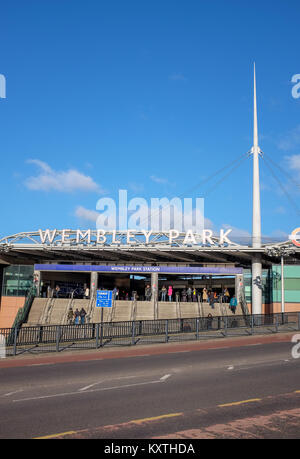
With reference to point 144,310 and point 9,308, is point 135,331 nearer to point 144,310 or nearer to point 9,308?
point 144,310

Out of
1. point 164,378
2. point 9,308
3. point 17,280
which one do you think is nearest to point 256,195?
point 17,280

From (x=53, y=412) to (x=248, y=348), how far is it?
15357 millimetres

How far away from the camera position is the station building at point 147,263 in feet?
155

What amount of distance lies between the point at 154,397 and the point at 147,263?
44331 mm

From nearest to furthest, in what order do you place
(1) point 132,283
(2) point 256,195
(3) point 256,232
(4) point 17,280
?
(3) point 256,232 < (2) point 256,195 < (4) point 17,280 < (1) point 132,283

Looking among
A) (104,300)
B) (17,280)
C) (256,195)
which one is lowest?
(104,300)

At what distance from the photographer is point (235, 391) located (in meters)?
12.8

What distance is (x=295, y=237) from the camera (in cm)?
4344

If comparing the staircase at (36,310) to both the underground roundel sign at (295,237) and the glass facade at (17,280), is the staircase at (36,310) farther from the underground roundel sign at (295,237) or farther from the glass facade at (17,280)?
the underground roundel sign at (295,237)

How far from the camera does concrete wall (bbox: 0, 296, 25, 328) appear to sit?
2277 inches

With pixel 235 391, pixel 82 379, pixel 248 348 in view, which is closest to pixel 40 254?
pixel 248 348

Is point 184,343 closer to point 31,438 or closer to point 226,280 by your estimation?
point 31,438

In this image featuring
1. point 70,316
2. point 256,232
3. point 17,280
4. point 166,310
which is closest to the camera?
point 70,316

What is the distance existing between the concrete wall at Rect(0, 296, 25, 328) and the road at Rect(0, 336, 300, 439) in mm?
39406
